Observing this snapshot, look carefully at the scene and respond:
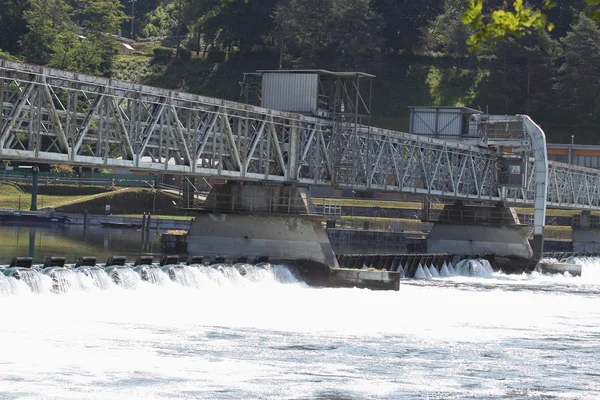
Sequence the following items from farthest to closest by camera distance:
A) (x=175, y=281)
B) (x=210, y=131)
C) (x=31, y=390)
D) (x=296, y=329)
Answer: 1. (x=210, y=131)
2. (x=175, y=281)
3. (x=296, y=329)
4. (x=31, y=390)

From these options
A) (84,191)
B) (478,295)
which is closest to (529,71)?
(84,191)

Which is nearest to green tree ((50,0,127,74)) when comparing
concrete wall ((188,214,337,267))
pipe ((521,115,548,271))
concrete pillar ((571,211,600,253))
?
concrete pillar ((571,211,600,253))

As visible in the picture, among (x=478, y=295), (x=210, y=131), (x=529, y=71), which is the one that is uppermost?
(x=529, y=71)

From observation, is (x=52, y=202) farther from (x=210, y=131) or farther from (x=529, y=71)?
(x=210, y=131)

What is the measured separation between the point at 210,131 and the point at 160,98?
13.8ft

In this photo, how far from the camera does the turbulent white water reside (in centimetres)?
3291

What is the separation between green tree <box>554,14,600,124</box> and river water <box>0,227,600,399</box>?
10653 centimetres

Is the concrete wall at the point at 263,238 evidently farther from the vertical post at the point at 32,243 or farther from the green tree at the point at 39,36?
the green tree at the point at 39,36

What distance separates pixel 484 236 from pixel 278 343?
189 feet

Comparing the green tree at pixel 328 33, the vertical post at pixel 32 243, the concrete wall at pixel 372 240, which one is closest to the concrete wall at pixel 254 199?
the vertical post at pixel 32 243

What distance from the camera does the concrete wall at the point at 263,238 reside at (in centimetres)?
6800

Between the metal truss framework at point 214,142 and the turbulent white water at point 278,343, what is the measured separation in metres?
6.08

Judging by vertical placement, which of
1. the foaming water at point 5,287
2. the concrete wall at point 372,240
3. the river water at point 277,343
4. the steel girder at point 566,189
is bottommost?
the concrete wall at point 372,240

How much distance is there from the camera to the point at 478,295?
70.8 metres
